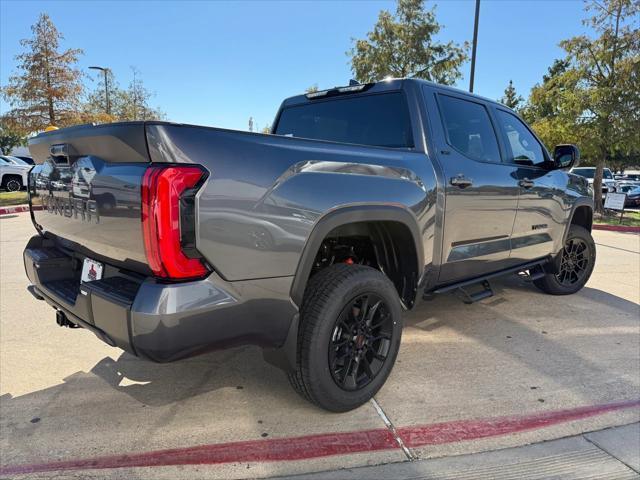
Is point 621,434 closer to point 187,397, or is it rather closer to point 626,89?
point 187,397

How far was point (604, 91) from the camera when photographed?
42.9 feet

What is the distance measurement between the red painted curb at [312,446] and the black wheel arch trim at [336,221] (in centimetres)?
74

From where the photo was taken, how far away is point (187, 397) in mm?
2838

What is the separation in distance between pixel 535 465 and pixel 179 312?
1863 millimetres

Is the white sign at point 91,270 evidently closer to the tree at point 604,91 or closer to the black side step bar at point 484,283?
the black side step bar at point 484,283

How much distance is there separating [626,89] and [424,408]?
14.0 meters

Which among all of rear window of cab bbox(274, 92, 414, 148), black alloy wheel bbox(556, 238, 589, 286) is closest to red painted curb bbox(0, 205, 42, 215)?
rear window of cab bbox(274, 92, 414, 148)

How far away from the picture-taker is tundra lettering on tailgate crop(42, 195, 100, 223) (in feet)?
7.17

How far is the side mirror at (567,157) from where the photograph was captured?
431 centimetres

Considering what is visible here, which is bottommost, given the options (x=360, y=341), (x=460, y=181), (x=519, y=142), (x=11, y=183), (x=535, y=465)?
(x=535, y=465)

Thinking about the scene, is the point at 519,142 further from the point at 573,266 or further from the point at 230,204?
the point at 230,204

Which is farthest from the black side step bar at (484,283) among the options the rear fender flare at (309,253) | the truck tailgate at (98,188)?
the truck tailgate at (98,188)

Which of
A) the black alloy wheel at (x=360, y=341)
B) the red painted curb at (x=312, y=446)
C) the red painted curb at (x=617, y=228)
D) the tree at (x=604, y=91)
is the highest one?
the tree at (x=604, y=91)

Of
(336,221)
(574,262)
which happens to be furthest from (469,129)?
(574,262)
